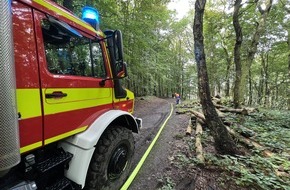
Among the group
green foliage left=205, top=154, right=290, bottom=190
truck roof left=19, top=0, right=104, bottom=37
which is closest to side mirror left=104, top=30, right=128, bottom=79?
truck roof left=19, top=0, right=104, bottom=37

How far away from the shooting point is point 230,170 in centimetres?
423

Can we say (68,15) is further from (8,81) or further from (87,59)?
(8,81)

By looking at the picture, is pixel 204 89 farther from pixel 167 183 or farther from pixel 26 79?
pixel 26 79

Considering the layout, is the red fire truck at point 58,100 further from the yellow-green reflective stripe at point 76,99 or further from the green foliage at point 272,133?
the green foliage at point 272,133

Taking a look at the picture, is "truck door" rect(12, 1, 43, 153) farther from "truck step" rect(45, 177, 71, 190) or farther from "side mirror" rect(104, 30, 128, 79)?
"side mirror" rect(104, 30, 128, 79)

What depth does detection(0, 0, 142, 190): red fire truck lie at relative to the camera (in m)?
1.69

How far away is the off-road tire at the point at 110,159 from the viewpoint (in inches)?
115

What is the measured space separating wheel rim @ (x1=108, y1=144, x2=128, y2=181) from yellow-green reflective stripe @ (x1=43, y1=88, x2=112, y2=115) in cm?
90

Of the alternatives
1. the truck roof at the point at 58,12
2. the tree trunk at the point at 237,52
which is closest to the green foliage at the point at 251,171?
the truck roof at the point at 58,12

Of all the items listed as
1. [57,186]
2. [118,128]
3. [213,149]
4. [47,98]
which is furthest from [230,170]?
[47,98]

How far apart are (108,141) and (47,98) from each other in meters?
1.30

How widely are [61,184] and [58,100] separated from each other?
3.64 feet

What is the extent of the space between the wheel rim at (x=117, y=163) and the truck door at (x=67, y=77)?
78cm

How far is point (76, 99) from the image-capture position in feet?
8.92
